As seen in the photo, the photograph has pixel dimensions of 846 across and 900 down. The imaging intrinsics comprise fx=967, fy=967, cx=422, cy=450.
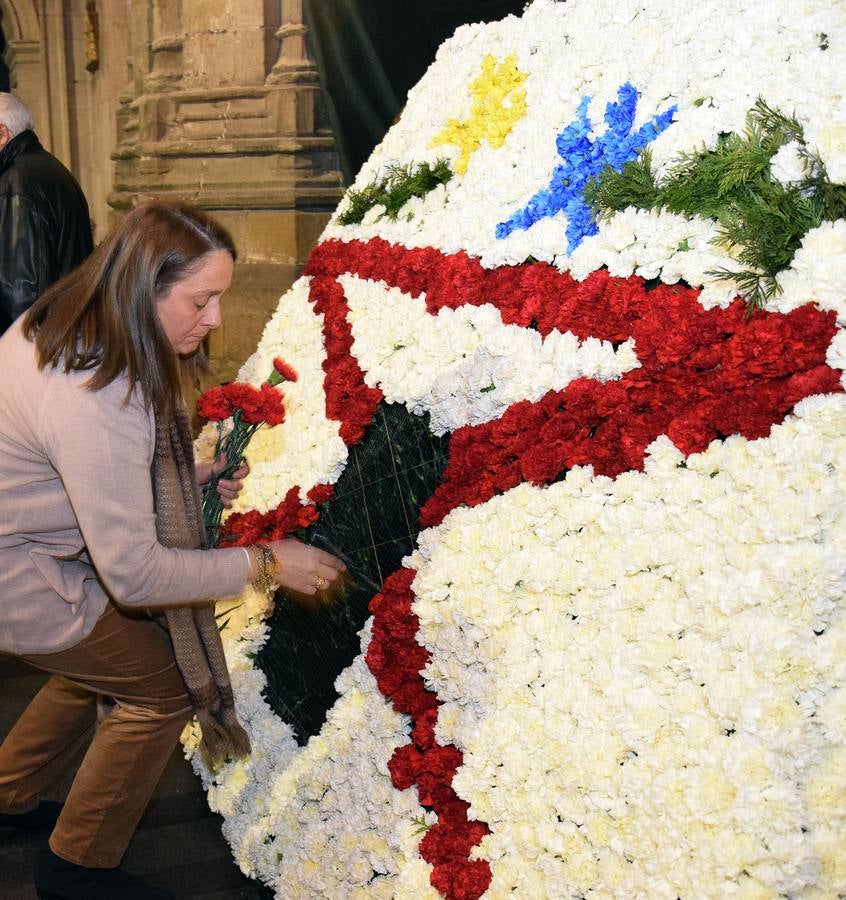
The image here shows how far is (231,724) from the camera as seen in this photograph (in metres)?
2.40

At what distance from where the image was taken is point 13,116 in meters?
4.03

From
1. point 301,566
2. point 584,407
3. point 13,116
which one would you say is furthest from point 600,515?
point 13,116

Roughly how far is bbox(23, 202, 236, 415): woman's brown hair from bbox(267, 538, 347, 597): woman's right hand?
418mm

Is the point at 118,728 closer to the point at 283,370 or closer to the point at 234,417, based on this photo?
the point at 234,417

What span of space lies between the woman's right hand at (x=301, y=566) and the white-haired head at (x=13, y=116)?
277 centimetres

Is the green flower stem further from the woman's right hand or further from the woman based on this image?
the woman's right hand

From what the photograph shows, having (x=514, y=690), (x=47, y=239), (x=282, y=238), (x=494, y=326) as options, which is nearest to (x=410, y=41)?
(x=282, y=238)

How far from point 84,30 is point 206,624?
30.7 ft

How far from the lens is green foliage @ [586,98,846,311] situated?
1.68 metres

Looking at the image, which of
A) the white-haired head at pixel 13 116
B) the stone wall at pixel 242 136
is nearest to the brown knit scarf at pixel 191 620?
the white-haired head at pixel 13 116

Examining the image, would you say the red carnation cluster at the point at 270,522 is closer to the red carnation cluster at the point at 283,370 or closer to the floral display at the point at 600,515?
the floral display at the point at 600,515

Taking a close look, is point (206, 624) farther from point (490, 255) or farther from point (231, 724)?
point (490, 255)

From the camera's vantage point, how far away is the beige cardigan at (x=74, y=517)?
6.04ft

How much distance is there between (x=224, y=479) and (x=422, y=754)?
119 cm
